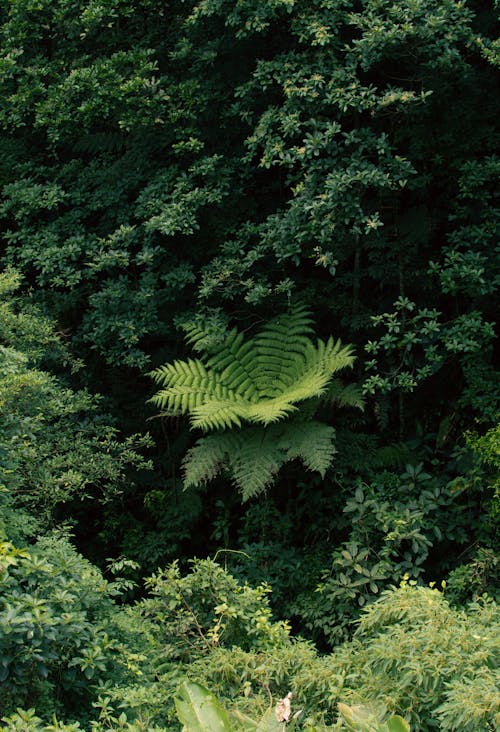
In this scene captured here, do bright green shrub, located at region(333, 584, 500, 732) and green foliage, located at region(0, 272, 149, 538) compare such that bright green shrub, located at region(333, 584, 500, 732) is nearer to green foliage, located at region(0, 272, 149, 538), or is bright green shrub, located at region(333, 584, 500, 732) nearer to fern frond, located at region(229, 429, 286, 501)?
fern frond, located at region(229, 429, 286, 501)

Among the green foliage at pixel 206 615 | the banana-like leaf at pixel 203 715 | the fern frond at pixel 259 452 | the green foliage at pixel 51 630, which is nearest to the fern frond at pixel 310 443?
the fern frond at pixel 259 452

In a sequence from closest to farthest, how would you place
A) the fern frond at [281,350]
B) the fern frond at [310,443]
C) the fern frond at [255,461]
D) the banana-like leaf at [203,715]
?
the banana-like leaf at [203,715]
the fern frond at [310,443]
the fern frond at [255,461]
the fern frond at [281,350]

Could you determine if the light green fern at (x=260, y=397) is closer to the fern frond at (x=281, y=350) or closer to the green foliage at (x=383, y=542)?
the fern frond at (x=281, y=350)

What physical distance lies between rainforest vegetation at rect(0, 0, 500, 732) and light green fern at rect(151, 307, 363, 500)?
0.07 feet

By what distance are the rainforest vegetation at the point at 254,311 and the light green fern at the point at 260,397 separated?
0.07 feet

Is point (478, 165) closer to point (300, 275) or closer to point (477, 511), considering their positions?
point (300, 275)

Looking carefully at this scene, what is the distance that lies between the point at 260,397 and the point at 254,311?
0.66 meters

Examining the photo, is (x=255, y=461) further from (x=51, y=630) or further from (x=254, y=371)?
(x=51, y=630)

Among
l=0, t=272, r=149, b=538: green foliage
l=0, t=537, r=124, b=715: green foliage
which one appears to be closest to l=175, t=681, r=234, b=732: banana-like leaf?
l=0, t=537, r=124, b=715: green foliage

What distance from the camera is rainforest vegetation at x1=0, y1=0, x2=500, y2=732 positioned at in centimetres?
432

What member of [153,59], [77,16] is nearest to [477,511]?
[153,59]

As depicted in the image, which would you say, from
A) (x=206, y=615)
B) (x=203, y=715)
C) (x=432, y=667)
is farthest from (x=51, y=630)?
(x=432, y=667)

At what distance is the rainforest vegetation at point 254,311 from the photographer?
4.32 metres

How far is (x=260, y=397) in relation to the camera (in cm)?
520
